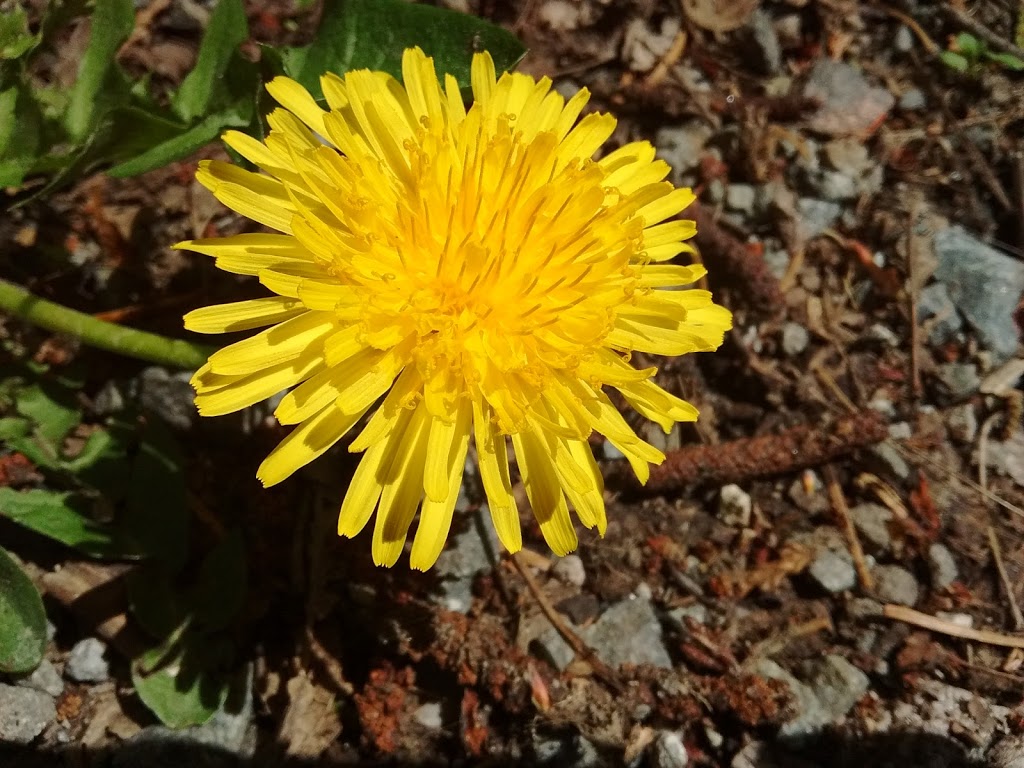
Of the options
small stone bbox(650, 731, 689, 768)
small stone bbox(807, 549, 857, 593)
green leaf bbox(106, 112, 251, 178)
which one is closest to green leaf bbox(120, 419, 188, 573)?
green leaf bbox(106, 112, 251, 178)

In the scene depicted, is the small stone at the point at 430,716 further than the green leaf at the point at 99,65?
Yes

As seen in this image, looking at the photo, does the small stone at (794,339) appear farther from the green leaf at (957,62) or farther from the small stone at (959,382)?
the green leaf at (957,62)

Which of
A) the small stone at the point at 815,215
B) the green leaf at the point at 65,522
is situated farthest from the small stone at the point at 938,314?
→ the green leaf at the point at 65,522

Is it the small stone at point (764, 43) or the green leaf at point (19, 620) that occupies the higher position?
the small stone at point (764, 43)

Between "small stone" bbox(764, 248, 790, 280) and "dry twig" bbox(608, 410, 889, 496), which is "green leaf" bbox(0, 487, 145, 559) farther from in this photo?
"small stone" bbox(764, 248, 790, 280)

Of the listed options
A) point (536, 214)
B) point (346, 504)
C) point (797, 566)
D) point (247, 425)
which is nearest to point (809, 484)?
point (797, 566)

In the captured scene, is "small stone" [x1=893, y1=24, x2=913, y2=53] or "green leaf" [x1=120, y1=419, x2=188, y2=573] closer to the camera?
"green leaf" [x1=120, y1=419, x2=188, y2=573]

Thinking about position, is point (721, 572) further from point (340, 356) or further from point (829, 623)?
point (340, 356)

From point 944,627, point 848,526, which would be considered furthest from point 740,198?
point 944,627
